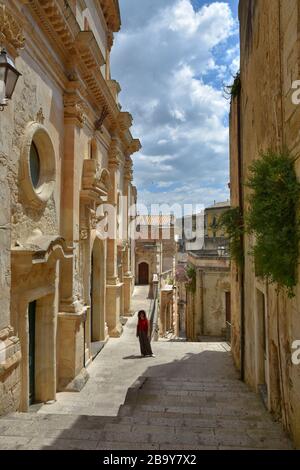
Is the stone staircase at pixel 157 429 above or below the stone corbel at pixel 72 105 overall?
below

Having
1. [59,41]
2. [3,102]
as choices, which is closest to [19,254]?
[3,102]

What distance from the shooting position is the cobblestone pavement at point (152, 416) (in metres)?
4.14

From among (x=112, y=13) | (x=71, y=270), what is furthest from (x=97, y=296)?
(x=112, y=13)

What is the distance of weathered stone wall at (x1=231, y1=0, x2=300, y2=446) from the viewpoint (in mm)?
4262

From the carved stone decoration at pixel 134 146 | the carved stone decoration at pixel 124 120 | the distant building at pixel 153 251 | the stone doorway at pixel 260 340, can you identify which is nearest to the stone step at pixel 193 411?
the stone doorway at pixel 260 340

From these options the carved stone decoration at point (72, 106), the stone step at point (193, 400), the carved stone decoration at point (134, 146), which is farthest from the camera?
the carved stone decoration at point (134, 146)

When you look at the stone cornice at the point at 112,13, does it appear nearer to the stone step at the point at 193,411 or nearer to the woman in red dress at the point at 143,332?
the woman in red dress at the point at 143,332

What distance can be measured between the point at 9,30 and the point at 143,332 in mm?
8910

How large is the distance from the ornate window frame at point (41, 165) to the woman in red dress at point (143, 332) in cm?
546

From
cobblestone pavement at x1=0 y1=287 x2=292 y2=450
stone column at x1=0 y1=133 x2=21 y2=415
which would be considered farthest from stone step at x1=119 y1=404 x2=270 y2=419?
stone column at x1=0 y1=133 x2=21 y2=415

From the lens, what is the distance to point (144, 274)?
32.9 metres

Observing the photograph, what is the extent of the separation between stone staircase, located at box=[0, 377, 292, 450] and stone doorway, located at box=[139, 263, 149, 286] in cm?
2629

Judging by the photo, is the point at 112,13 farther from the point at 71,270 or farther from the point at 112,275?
the point at 71,270
